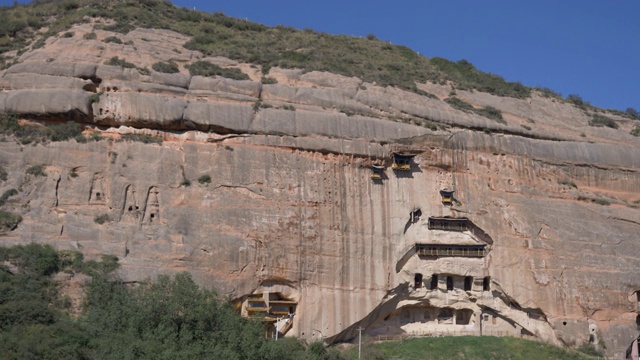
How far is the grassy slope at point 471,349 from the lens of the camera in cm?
4494

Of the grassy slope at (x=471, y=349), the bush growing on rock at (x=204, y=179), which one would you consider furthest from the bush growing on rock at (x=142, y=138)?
the grassy slope at (x=471, y=349)

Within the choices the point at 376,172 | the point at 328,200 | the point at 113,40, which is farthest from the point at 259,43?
the point at 328,200

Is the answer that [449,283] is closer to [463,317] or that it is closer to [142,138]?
[463,317]

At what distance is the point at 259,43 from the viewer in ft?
195

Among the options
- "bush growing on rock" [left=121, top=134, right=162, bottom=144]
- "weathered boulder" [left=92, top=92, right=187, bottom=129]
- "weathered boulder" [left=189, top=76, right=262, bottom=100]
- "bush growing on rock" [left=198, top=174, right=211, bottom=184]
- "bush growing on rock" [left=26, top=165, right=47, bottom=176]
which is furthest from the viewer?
"weathered boulder" [left=189, top=76, right=262, bottom=100]

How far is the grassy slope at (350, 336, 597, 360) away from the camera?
44.9m

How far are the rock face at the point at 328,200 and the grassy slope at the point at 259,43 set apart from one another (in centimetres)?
200

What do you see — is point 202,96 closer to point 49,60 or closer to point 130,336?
point 49,60

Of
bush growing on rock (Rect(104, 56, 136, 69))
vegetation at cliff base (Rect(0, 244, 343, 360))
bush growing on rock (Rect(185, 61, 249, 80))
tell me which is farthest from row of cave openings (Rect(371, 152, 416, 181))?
bush growing on rock (Rect(104, 56, 136, 69))

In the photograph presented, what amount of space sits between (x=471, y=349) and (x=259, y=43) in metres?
24.6

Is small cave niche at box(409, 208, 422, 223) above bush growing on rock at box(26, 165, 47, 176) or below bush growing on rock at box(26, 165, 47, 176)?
below

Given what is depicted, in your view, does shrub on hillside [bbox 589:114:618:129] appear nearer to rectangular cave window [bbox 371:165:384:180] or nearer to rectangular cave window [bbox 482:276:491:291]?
rectangular cave window [bbox 482:276:491:291]

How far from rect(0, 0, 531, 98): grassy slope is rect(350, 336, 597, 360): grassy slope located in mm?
15984

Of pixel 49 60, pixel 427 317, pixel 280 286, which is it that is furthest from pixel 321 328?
pixel 49 60
